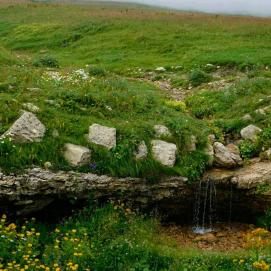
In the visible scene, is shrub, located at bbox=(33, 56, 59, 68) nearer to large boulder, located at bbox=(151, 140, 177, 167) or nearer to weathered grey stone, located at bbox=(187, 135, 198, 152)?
weathered grey stone, located at bbox=(187, 135, 198, 152)

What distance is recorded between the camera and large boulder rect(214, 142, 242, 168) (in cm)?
1723

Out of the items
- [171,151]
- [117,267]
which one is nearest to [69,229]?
[117,267]

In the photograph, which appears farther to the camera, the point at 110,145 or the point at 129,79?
the point at 129,79

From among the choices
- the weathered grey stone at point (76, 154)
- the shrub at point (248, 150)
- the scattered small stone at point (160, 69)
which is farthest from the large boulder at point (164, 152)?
the scattered small stone at point (160, 69)

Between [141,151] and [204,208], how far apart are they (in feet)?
8.83

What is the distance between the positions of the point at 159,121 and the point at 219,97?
651 centimetres

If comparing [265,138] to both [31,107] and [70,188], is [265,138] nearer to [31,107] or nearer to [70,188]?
[70,188]

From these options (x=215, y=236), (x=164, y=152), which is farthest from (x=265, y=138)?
(x=215, y=236)

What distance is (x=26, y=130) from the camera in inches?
603

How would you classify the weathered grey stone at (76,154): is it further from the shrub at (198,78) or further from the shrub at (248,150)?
the shrub at (198,78)

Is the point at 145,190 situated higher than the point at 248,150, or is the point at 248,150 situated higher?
the point at 248,150

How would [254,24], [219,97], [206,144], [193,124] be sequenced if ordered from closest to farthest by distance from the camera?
[206,144] < [193,124] < [219,97] < [254,24]

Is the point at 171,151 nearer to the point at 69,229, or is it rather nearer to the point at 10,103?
the point at 69,229

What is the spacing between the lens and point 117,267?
1330 centimetres
